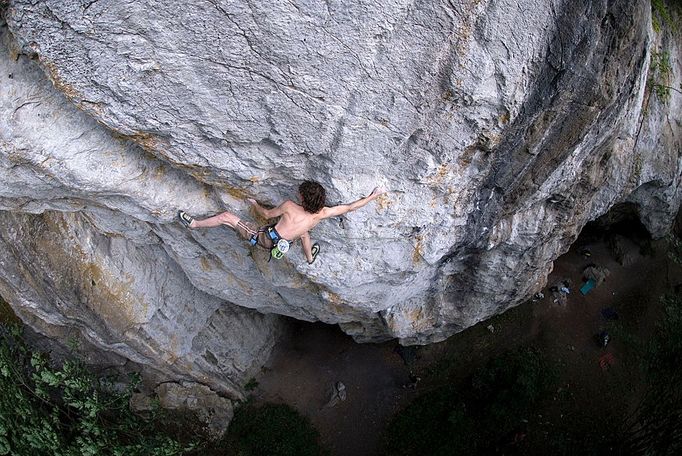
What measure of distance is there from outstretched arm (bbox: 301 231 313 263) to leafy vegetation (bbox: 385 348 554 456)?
6.96 m

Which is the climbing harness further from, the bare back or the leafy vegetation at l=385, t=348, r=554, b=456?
the leafy vegetation at l=385, t=348, r=554, b=456

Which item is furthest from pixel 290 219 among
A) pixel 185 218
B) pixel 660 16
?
pixel 660 16

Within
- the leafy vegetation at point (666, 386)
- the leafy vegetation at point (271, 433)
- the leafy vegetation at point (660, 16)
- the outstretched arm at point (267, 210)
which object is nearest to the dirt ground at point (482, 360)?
the leafy vegetation at point (271, 433)

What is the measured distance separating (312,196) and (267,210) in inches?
32.0

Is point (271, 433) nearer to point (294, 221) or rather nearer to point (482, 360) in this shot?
point (482, 360)

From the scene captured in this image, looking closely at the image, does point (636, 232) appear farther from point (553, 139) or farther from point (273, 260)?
point (273, 260)

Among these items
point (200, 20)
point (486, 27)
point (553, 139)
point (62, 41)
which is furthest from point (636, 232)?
point (62, 41)

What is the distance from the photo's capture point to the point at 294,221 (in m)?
6.00

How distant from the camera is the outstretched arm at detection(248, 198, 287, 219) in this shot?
6175mm

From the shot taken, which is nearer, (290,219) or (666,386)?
(290,219)

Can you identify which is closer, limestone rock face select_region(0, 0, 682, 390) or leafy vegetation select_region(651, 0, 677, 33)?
limestone rock face select_region(0, 0, 682, 390)

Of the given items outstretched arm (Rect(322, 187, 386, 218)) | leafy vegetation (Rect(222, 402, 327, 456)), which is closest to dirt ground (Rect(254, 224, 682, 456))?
leafy vegetation (Rect(222, 402, 327, 456))

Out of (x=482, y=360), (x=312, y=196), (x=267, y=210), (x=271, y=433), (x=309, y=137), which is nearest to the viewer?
(x=309, y=137)

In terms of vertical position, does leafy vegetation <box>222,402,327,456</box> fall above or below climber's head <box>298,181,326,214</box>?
below
